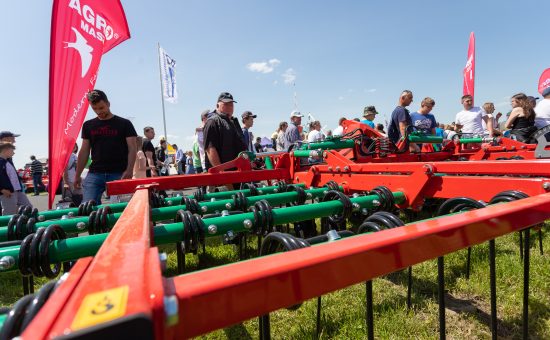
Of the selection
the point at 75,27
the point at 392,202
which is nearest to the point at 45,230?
the point at 392,202

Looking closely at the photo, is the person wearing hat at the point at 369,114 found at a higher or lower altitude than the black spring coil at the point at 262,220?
higher

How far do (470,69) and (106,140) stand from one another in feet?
38.1

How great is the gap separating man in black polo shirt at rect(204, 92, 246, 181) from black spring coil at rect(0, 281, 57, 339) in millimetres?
3647

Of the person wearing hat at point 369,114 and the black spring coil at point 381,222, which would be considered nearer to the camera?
the black spring coil at point 381,222

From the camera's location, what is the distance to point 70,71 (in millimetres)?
4578

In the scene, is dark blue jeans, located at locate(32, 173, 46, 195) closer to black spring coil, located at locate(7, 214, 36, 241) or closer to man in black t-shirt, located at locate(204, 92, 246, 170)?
man in black t-shirt, located at locate(204, 92, 246, 170)

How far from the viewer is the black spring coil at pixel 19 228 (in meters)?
1.88

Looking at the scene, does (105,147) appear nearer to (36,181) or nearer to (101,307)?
(101,307)

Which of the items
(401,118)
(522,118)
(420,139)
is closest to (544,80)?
(522,118)

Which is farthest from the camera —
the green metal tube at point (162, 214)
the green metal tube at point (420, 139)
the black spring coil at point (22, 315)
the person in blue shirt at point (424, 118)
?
the person in blue shirt at point (424, 118)

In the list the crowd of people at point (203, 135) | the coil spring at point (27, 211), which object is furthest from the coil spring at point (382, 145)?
the coil spring at point (27, 211)

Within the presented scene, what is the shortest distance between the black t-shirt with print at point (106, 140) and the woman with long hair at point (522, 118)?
20.0 ft

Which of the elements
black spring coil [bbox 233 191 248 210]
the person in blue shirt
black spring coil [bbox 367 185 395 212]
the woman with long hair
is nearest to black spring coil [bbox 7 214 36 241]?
black spring coil [bbox 233 191 248 210]

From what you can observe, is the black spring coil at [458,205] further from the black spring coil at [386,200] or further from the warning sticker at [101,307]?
the warning sticker at [101,307]
